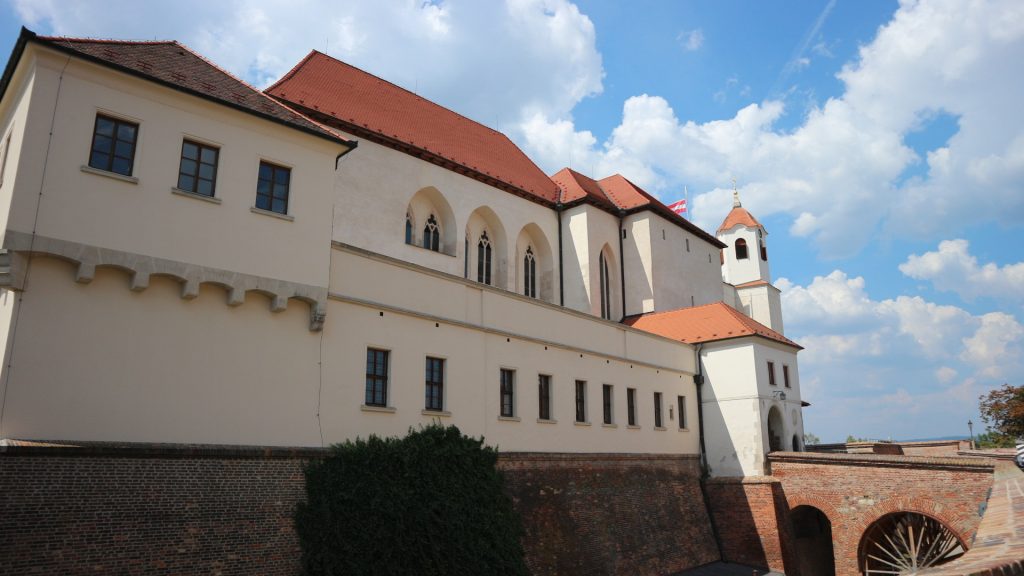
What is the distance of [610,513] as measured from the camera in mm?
21297

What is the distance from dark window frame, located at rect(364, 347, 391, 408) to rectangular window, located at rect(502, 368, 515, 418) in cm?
416

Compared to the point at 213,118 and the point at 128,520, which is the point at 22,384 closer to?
the point at 128,520

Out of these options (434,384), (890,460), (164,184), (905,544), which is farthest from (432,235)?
(905,544)

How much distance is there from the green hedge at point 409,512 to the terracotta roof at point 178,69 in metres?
6.87

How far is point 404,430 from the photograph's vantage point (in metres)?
16.5

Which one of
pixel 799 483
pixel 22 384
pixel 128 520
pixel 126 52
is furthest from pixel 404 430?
pixel 799 483

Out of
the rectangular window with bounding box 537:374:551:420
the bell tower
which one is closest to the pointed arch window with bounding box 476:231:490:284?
the rectangular window with bounding box 537:374:551:420

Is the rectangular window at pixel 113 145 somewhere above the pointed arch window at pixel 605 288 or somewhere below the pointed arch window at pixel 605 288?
below

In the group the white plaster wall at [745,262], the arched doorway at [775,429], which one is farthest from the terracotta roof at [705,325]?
the white plaster wall at [745,262]

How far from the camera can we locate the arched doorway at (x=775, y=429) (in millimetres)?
28141

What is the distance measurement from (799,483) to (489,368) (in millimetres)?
13136

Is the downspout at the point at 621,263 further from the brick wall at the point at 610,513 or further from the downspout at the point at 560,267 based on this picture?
the brick wall at the point at 610,513

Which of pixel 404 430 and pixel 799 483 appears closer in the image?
pixel 404 430

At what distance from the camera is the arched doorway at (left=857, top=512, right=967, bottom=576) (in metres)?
22.9
